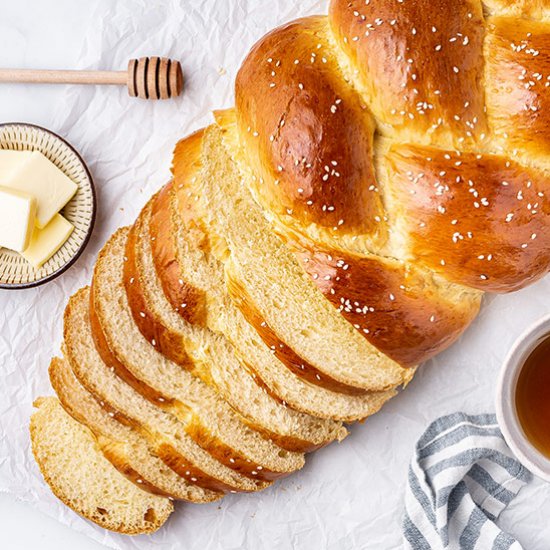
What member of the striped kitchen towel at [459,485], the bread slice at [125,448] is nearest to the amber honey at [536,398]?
the striped kitchen towel at [459,485]

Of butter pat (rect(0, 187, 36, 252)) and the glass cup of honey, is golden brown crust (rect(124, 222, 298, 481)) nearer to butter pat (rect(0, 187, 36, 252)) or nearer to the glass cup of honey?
butter pat (rect(0, 187, 36, 252))

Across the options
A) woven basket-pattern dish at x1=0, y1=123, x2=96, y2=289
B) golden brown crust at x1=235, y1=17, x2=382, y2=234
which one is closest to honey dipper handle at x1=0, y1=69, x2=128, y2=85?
woven basket-pattern dish at x1=0, y1=123, x2=96, y2=289

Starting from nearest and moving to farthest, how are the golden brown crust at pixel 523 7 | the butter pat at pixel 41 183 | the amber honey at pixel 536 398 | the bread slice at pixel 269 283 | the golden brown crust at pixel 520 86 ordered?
1. the golden brown crust at pixel 520 86
2. the golden brown crust at pixel 523 7
3. the bread slice at pixel 269 283
4. the amber honey at pixel 536 398
5. the butter pat at pixel 41 183

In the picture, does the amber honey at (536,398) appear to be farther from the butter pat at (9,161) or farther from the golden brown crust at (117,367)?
the butter pat at (9,161)

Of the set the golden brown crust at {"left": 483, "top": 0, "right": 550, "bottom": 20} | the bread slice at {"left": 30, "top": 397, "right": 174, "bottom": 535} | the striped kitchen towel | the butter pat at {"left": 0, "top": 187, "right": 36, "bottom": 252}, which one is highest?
the butter pat at {"left": 0, "top": 187, "right": 36, "bottom": 252}

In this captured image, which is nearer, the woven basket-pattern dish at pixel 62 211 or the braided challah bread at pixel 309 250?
the braided challah bread at pixel 309 250

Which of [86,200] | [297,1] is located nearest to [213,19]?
[297,1]

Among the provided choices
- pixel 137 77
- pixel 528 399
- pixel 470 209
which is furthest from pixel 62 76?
pixel 528 399
